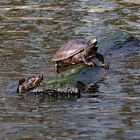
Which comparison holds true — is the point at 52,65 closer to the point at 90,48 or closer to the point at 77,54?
the point at 77,54

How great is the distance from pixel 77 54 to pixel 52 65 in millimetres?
651

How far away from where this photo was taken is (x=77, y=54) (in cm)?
1257

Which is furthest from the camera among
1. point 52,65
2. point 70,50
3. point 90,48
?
point 52,65

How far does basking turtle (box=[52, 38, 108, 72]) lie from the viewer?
12.4m

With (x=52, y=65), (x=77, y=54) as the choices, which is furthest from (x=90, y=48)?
(x=52, y=65)

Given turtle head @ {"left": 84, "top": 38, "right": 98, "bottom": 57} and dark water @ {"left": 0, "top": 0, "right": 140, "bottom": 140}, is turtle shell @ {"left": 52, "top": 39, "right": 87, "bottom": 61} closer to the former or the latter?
turtle head @ {"left": 84, "top": 38, "right": 98, "bottom": 57}

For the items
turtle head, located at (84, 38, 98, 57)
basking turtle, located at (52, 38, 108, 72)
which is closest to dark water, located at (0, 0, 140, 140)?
basking turtle, located at (52, 38, 108, 72)

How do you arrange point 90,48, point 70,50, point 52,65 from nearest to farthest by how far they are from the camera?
point 90,48
point 70,50
point 52,65

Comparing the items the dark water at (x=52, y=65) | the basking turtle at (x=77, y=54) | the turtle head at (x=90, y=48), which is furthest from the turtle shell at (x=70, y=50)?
the dark water at (x=52, y=65)

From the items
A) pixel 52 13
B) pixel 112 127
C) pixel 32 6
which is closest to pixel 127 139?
pixel 112 127

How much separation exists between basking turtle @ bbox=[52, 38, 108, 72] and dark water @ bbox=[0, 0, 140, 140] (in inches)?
9.3

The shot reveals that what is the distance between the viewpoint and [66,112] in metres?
9.24

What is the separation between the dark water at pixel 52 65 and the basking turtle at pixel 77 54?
236mm

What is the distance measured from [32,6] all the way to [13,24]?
3452 mm
